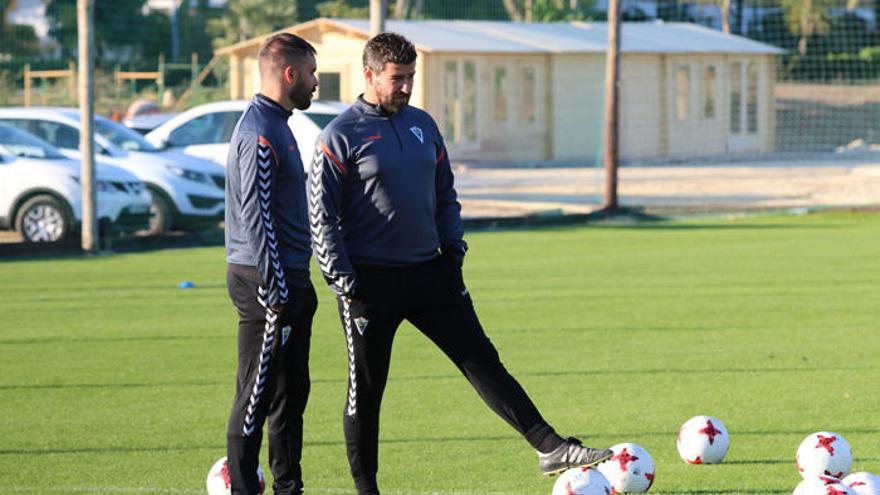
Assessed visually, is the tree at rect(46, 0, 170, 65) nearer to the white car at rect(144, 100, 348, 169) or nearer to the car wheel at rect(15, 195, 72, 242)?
the white car at rect(144, 100, 348, 169)

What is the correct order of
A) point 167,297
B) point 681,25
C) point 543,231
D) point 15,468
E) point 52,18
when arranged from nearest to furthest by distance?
point 15,468, point 167,297, point 543,231, point 681,25, point 52,18

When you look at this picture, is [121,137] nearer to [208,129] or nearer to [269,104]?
[208,129]

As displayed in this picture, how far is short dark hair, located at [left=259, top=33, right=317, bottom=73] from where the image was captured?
6.49 m

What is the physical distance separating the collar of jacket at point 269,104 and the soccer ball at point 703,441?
8.91 feet

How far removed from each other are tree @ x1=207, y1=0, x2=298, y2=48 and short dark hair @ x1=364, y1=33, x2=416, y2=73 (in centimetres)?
4815

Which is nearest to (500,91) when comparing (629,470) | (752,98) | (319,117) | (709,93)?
(709,93)

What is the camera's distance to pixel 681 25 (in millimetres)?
45812

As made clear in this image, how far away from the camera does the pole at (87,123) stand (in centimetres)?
1897

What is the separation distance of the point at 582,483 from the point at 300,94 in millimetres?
2044

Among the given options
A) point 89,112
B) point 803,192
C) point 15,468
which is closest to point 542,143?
point 803,192

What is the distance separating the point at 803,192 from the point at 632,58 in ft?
36.9

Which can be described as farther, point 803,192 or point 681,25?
point 681,25

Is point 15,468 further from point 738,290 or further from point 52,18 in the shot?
point 52,18

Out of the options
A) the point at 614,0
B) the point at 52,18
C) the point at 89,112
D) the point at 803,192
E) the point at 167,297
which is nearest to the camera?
the point at 167,297
